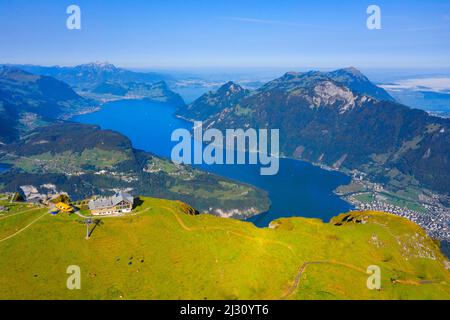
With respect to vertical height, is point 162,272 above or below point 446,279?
above

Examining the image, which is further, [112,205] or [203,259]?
[112,205]

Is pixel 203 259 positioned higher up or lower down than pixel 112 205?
lower down
